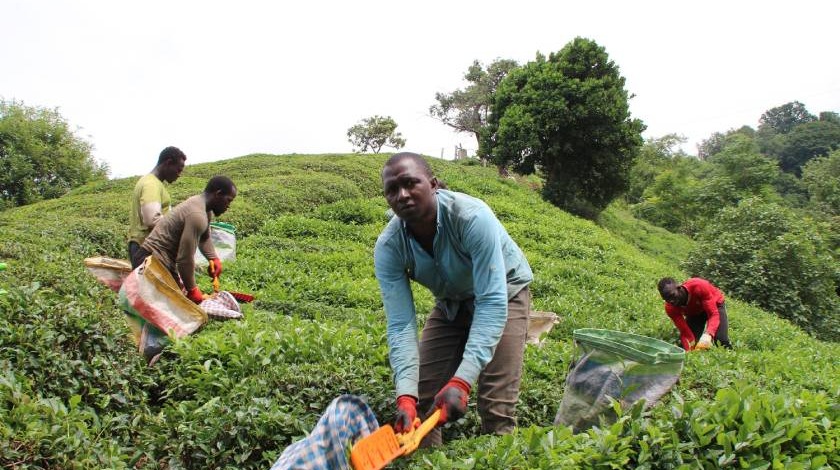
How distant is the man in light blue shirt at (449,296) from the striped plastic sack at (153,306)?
2.28 meters

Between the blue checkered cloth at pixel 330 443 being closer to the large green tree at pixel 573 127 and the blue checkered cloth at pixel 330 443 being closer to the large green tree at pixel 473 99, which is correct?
the large green tree at pixel 573 127

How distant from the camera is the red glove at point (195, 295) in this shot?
4.87 metres

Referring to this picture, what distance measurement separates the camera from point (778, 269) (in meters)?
13.9

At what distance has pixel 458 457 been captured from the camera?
249cm

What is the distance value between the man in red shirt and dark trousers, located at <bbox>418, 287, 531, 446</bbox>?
4.18 m

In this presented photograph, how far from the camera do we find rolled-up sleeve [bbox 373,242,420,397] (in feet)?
9.27

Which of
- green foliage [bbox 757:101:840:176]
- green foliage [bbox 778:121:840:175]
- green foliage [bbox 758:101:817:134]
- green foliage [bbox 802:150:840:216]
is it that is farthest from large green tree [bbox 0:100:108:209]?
green foliage [bbox 758:101:817:134]

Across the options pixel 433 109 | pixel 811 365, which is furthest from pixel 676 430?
pixel 433 109

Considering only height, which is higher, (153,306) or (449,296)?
(449,296)

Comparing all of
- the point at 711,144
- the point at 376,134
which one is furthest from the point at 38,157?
the point at 711,144

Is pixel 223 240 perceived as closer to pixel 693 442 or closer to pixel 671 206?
pixel 693 442

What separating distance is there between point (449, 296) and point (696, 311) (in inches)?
196

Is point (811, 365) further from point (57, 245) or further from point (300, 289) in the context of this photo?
point (57, 245)

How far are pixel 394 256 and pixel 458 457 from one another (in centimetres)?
102
